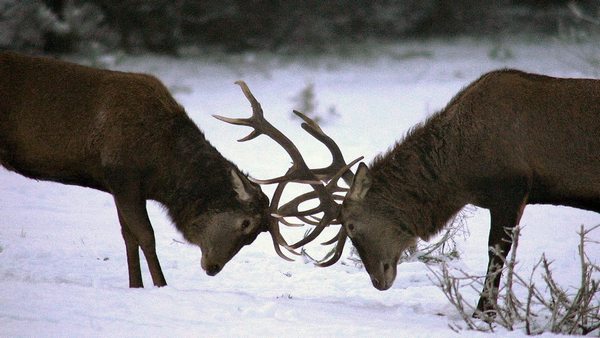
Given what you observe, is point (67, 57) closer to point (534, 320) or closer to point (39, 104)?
point (39, 104)

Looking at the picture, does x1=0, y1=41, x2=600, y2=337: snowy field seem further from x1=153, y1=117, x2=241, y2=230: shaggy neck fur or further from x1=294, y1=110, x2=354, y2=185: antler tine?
x1=294, y1=110, x2=354, y2=185: antler tine

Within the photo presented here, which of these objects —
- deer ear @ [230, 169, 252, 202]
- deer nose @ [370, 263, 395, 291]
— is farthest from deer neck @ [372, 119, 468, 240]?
deer ear @ [230, 169, 252, 202]

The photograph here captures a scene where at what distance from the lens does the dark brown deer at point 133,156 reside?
25.7 ft

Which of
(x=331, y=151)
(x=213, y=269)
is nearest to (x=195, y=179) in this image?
(x=213, y=269)

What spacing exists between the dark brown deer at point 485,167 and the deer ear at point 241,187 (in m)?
0.75

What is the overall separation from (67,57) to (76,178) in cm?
866

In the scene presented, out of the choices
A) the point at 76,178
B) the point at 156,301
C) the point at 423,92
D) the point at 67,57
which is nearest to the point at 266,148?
the point at 423,92

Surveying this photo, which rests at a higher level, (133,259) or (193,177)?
(193,177)

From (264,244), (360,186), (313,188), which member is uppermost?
(360,186)

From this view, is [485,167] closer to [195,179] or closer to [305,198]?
[305,198]

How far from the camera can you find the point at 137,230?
25.9 ft

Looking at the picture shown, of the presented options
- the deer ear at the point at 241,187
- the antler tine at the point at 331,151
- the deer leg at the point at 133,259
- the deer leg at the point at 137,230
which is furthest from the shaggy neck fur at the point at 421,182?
the deer leg at the point at 133,259

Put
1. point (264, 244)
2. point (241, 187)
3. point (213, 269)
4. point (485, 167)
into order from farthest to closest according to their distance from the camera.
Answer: point (264, 244) < point (213, 269) < point (241, 187) < point (485, 167)

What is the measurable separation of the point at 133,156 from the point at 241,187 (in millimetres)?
857
